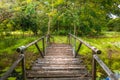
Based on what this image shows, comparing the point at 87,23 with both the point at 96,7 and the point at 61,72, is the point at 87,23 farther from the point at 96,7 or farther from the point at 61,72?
the point at 61,72

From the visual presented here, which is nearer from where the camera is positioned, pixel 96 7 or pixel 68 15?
pixel 96 7

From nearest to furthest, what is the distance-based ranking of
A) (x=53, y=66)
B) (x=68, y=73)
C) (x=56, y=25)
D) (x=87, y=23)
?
(x=68, y=73) → (x=53, y=66) → (x=87, y=23) → (x=56, y=25)

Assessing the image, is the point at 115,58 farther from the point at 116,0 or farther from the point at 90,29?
the point at 90,29

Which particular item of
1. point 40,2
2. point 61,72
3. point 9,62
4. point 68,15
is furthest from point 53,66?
point 68,15

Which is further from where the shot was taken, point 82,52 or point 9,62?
point 82,52

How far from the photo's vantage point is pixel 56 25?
2442 cm

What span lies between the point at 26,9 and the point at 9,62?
30.9 feet

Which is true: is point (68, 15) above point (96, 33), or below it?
above

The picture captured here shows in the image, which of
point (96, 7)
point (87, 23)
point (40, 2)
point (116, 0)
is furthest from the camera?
point (87, 23)

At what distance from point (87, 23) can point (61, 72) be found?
16.5 meters

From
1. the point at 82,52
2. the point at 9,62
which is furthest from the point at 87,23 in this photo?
the point at 9,62

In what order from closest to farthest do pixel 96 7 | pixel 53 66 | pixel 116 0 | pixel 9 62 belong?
pixel 53 66
pixel 9 62
pixel 116 0
pixel 96 7

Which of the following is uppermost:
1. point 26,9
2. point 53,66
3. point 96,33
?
point 26,9

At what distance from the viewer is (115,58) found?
1191 cm
